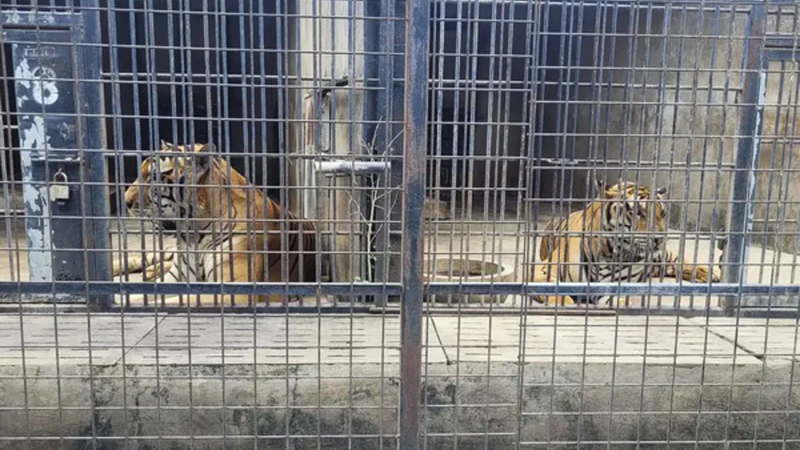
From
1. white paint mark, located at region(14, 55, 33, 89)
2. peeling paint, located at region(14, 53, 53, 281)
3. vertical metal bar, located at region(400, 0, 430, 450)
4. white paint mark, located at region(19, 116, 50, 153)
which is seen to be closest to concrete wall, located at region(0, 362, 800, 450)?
vertical metal bar, located at region(400, 0, 430, 450)

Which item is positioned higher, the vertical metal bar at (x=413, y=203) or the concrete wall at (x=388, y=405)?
the vertical metal bar at (x=413, y=203)

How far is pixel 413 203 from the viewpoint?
8.87 feet

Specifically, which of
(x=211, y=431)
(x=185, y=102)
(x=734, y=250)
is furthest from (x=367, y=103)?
(x=734, y=250)

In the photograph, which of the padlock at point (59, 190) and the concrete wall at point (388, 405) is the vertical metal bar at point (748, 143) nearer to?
the concrete wall at point (388, 405)

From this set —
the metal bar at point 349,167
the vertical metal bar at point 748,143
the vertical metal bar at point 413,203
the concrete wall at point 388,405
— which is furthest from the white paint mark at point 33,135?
the vertical metal bar at point 748,143

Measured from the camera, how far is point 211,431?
3.30m

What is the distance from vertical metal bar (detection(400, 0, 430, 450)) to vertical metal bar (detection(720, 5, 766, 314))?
2009 mm

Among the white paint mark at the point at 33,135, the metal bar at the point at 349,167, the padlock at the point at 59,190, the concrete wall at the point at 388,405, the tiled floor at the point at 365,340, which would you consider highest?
the white paint mark at the point at 33,135

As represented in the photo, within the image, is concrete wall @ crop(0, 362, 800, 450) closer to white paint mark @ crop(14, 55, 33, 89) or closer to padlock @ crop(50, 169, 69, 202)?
padlock @ crop(50, 169, 69, 202)

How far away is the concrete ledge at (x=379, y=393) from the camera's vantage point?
3.28 meters

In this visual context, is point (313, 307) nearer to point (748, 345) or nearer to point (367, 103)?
point (367, 103)

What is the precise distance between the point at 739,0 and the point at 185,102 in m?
2.92

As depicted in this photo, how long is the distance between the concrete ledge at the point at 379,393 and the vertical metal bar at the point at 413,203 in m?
0.37

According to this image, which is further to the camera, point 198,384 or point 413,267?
point 198,384
